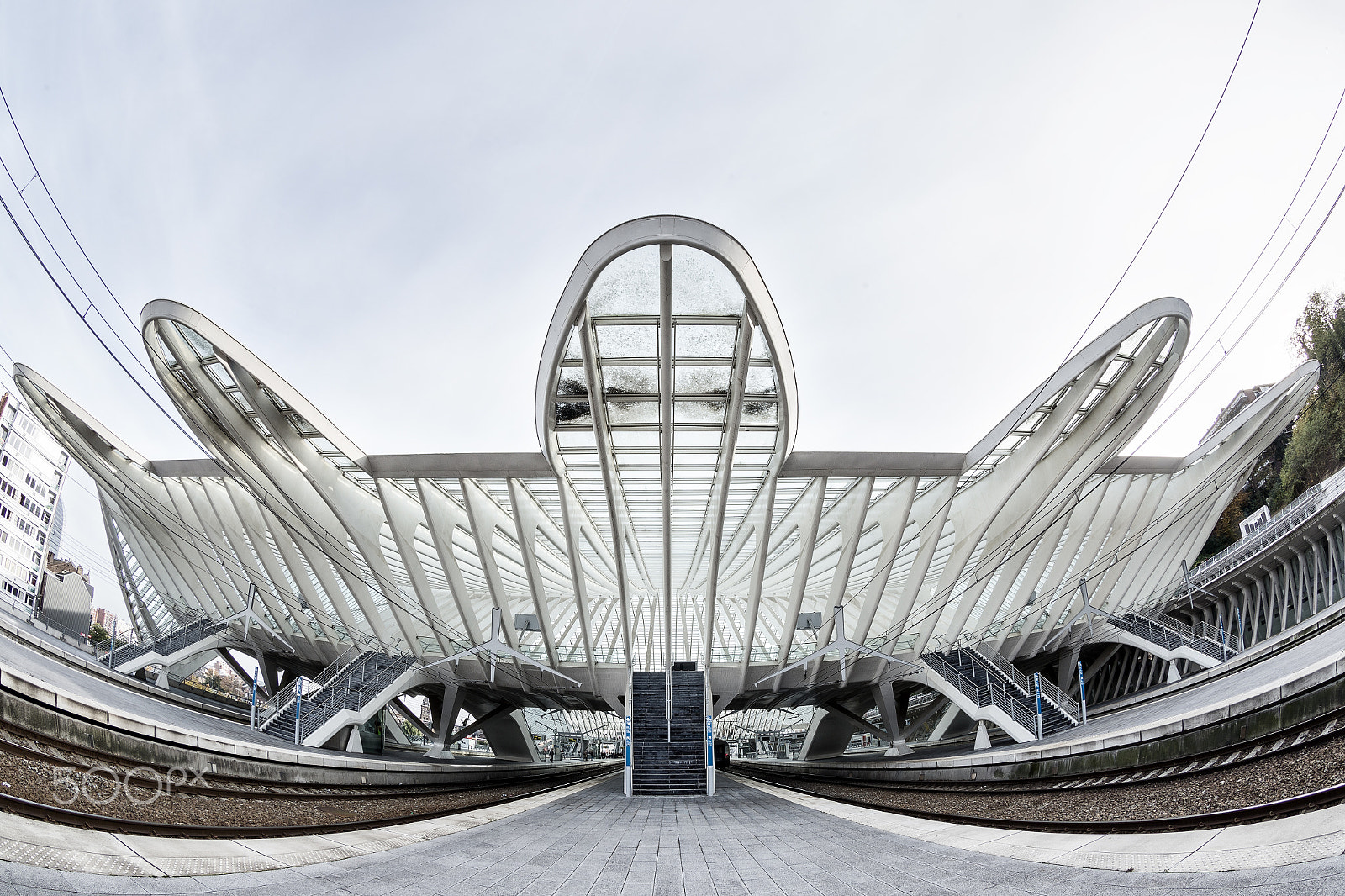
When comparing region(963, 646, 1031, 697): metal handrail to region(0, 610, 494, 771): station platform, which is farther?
region(963, 646, 1031, 697): metal handrail

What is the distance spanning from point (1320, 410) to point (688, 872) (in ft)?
201

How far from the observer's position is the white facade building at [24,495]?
75.5 metres

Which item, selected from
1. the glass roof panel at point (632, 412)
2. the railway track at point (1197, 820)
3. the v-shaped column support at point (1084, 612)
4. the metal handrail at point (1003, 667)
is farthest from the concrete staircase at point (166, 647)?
the v-shaped column support at point (1084, 612)

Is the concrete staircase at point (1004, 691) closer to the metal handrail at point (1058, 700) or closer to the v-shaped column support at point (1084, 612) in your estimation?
the metal handrail at point (1058, 700)

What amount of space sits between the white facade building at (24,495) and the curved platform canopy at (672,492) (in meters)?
52.0

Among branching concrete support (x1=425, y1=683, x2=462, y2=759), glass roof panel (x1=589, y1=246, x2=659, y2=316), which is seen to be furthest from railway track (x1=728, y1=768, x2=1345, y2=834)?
branching concrete support (x1=425, y1=683, x2=462, y2=759)

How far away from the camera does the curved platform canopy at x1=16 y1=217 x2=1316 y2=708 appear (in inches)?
648

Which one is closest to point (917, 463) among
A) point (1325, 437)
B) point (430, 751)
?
point (430, 751)

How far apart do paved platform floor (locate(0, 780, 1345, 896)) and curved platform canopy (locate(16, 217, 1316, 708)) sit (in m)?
9.07

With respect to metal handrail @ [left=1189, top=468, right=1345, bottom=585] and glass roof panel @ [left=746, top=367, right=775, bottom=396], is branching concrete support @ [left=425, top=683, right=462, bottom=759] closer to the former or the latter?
glass roof panel @ [left=746, top=367, right=775, bottom=396]

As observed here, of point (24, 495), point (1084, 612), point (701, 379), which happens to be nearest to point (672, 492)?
point (701, 379)

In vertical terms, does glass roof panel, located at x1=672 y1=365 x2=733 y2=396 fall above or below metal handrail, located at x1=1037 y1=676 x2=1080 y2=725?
above

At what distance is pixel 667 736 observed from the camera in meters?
26.5

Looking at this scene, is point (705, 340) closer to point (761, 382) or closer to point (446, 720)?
point (761, 382)
